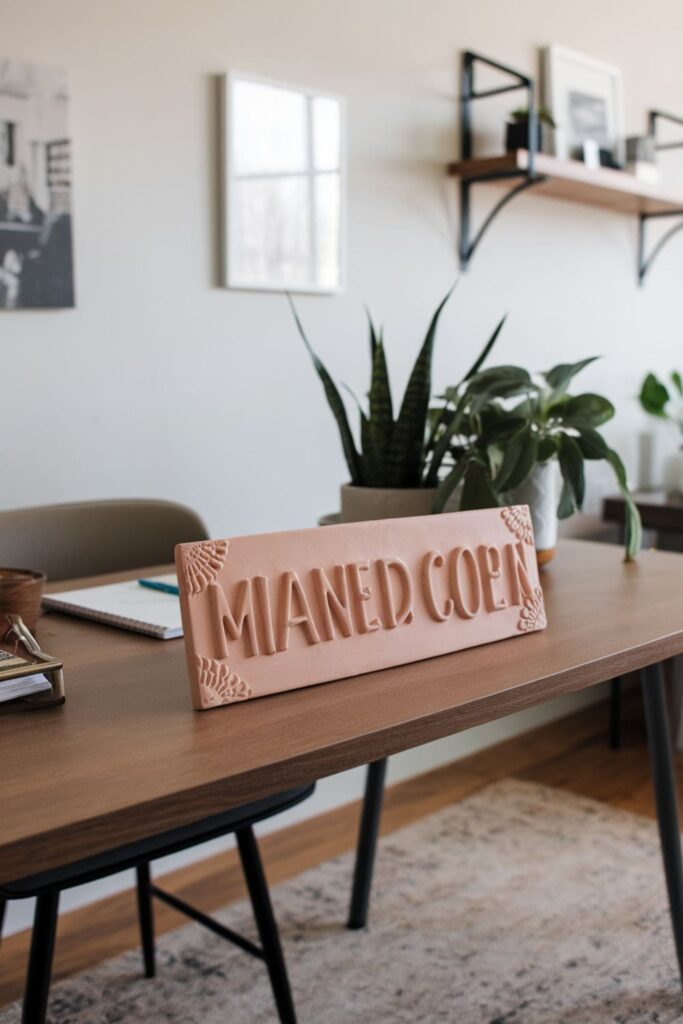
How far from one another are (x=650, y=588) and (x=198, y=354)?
1.12 metres

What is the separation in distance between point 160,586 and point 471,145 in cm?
175

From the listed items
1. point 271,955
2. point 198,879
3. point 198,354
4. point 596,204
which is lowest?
point 198,879

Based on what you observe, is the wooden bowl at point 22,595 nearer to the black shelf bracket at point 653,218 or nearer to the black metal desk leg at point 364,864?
the black metal desk leg at point 364,864

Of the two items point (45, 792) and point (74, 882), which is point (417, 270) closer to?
point (74, 882)

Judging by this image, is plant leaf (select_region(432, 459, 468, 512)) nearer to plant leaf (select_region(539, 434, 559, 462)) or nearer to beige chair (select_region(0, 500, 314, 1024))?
plant leaf (select_region(539, 434, 559, 462))

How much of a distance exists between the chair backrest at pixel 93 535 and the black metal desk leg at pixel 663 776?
0.75 m

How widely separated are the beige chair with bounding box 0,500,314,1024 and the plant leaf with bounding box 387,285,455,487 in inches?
17.2

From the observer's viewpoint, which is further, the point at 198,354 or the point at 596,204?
the point at 596,204

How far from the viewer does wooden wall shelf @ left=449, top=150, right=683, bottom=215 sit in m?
2.56

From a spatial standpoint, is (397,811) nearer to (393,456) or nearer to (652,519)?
(652,519)

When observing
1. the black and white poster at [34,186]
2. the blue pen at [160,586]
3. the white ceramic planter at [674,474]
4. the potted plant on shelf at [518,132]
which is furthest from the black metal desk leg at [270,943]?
the white ceramic planter at [674,474]

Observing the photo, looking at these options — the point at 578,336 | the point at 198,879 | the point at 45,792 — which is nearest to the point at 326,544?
the point at 45,792

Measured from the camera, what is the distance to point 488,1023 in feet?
5.42

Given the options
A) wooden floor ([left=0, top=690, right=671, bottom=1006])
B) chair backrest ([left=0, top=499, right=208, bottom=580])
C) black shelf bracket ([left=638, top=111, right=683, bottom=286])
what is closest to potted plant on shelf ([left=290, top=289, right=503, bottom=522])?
chair backrest ([left=0, top=499, right=208, bottom=580])
